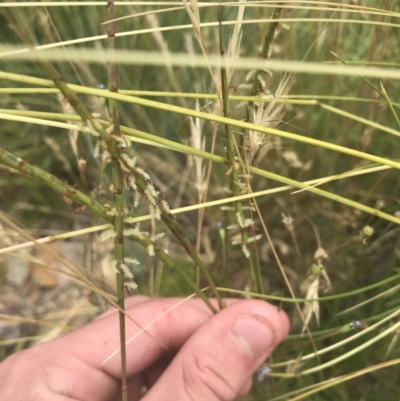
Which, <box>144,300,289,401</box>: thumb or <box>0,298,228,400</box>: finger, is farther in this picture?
<box>0,298,228,400</box>: finger

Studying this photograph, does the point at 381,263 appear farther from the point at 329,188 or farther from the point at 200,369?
the point at 200,369

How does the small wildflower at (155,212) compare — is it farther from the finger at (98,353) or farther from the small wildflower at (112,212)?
the finger at (98,353)

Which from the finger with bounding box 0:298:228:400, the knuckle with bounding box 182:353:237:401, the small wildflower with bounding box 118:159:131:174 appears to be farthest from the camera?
the finger with bounding box 0:298:228:400

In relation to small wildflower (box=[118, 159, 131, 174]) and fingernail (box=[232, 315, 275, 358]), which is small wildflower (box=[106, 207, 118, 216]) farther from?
fingernail (box=[232, 315, 275, 358])

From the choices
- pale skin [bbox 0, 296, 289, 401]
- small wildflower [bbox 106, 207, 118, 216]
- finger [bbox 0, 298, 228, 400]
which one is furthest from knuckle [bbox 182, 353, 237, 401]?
small wildflower [bbox 106, 207, 118, 216]

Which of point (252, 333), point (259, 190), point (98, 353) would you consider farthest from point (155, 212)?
point (259, 190)

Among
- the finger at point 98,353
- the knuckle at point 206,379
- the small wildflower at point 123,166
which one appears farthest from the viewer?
the finger at point 98,353

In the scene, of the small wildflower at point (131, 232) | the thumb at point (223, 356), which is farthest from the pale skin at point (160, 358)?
Answer: the small wildflower at point (131, 232)

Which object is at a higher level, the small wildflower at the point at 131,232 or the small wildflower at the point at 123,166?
the small wildflower at the point at 123,166
